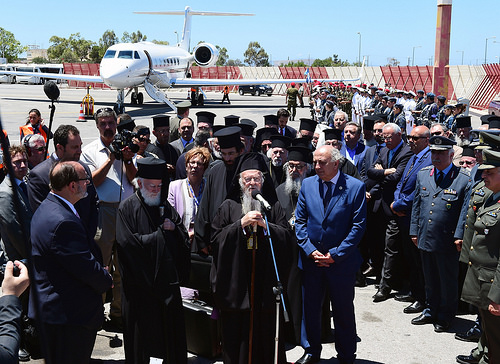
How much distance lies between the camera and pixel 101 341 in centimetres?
579

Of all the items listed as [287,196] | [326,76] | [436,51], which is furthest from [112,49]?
[326,76]

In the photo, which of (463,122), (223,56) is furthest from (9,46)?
(463,122)

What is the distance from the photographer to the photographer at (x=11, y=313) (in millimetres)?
2381

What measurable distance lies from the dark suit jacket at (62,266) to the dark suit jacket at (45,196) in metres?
0.91

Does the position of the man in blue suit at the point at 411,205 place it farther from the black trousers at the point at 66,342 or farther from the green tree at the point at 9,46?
the green tree at the point at 9,46

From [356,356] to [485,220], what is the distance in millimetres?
1907

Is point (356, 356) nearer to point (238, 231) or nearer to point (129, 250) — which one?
point (238, 231)

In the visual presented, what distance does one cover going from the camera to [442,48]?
1282 inches

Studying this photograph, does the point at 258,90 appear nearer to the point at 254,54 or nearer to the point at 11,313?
the point at 11,313

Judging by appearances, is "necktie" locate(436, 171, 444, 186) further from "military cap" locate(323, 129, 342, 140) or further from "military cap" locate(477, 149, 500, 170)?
"military cap" locate(323, 129, 342, 140)

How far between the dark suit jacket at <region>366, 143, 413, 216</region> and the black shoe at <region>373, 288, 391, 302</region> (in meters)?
0.99

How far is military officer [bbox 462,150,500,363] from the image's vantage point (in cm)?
460

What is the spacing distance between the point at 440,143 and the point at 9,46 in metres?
127

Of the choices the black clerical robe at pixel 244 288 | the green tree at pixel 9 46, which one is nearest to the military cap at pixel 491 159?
the black clerical robe at pixel 244 288
